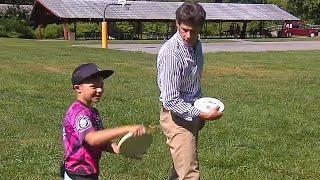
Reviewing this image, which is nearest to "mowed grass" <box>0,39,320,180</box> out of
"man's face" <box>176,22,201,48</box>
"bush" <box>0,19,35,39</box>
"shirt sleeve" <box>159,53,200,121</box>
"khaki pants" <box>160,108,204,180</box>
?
"khaki pants" <box>160,108,204,180</box>

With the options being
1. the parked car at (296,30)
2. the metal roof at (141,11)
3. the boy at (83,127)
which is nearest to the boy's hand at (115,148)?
the boy at (83,127)

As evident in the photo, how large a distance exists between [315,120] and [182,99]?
5.71 metres

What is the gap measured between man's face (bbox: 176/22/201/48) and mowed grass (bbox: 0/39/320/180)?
2.17m

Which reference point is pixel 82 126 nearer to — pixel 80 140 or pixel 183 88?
pixel 80 140

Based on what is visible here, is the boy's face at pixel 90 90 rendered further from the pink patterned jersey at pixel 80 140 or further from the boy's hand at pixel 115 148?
the boy's hand at pixel 115 148

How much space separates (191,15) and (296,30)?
2658 inches

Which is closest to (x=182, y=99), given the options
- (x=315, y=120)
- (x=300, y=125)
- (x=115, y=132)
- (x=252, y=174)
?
(x=115, y=132)

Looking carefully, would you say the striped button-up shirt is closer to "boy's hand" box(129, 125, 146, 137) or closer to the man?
the man

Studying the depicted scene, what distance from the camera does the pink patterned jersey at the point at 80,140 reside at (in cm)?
377

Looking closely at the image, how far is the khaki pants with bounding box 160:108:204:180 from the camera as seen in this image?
15.2 feet

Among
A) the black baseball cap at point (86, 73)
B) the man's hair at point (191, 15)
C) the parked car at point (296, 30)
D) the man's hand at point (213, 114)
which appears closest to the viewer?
the black baseball cap at point (86, 73)

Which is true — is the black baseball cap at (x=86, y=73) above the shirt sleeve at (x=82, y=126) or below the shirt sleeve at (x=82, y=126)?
above

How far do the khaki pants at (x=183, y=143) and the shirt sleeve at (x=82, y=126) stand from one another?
1036 millimetres

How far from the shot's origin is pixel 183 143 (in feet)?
15.2
